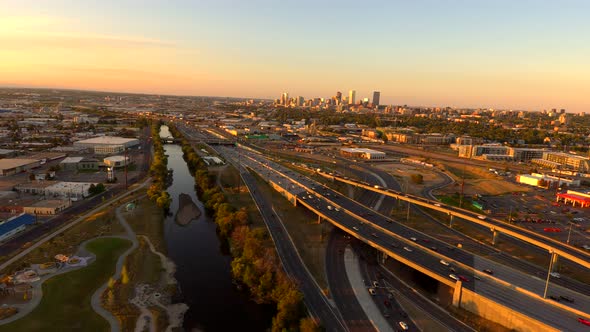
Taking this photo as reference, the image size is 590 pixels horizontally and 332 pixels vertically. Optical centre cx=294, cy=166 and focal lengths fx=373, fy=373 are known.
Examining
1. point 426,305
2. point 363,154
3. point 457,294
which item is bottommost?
point 426,305

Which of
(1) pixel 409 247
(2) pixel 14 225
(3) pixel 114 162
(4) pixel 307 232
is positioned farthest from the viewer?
(3) pixel 114 162

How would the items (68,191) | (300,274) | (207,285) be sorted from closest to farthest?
1. (300,274)
2. (207,285)
3. (68,191)

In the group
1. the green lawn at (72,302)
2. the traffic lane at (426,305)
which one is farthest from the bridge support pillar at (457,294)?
the green lawn at (72,302)

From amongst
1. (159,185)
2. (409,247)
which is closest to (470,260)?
(409,247)

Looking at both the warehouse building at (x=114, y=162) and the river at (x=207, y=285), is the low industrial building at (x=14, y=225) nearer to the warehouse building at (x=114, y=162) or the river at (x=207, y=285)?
the river at (x=207, y=285)

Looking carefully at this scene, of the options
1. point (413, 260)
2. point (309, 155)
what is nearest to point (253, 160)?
point (309, 155)

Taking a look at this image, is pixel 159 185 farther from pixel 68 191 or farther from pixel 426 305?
pixel 426 305

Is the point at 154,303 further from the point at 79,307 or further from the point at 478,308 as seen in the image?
the point at 478,308
